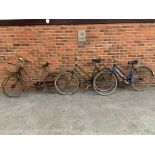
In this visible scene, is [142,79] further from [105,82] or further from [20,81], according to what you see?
[20,81]

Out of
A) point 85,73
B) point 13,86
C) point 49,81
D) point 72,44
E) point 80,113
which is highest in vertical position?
point 72,44

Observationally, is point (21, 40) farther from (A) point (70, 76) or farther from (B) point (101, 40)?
(B) point (101, 40)

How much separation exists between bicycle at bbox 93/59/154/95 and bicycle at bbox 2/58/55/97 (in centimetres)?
119

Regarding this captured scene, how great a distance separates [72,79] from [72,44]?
0.89 m

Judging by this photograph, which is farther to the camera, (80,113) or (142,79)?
(142,79)

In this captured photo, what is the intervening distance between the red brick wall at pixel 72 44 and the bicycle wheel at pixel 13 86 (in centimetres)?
36

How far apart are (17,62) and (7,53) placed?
1.09 ft

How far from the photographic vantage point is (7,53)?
6.29 metres

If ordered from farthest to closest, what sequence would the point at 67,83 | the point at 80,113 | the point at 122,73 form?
1. the point at 67,83
2. the point at 122,73
3. the point at 80,113

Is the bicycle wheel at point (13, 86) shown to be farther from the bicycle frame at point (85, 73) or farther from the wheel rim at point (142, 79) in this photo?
the wheel rim at point (142, 79)

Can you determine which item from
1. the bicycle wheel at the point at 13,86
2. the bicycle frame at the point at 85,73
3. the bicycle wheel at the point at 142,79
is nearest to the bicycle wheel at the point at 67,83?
the bicycle frame at the point at 85,73

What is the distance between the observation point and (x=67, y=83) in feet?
20.9

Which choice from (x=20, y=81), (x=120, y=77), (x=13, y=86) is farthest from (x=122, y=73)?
(x=13, y=86)

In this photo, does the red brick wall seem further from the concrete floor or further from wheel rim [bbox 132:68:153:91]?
the concrete floor
